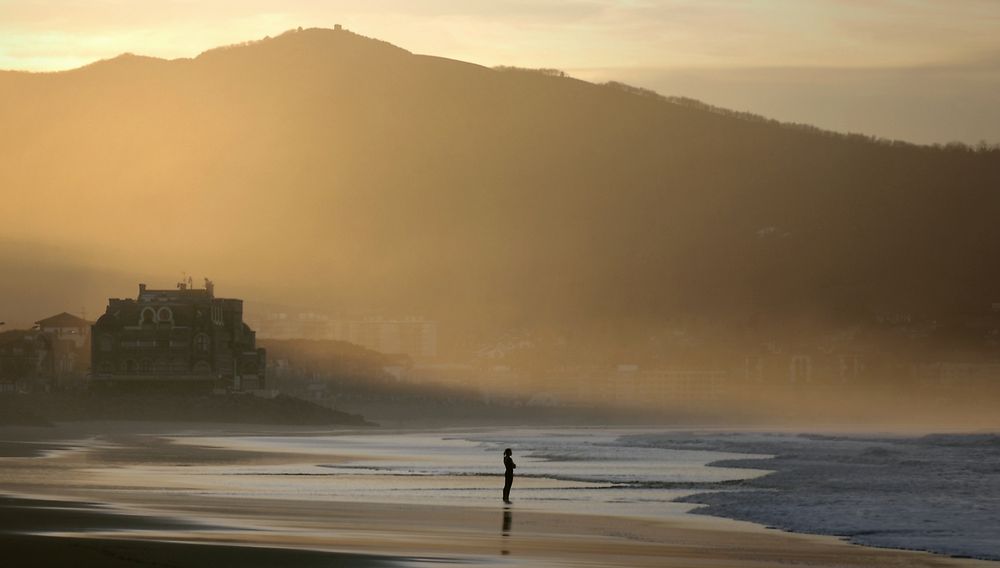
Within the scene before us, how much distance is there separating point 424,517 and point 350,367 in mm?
147130

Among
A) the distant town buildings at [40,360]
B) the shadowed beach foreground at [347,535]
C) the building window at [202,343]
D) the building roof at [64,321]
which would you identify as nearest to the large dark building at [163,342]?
the building window at [202,343]

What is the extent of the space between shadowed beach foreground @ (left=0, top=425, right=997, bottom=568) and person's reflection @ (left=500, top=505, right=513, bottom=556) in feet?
0.17

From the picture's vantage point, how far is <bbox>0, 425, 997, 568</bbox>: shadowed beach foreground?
88.0 ft

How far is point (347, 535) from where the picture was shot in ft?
100

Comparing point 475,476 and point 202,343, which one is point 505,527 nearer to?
point 475,476

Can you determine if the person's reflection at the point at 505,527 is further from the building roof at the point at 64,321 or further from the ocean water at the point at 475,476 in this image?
the building roof at the point at 64,321

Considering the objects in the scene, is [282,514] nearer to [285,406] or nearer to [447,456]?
[447,456]

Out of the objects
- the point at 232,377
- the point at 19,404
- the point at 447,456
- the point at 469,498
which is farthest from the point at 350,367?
the point at 469,498

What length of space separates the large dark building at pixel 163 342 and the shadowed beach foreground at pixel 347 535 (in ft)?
257

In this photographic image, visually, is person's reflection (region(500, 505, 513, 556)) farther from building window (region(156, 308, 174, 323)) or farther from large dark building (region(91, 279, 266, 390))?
building window (region(156, 308, 174, 323))

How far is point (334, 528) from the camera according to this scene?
31.8 m

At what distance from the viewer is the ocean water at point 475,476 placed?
4034 cm

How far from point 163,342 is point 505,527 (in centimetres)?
8996

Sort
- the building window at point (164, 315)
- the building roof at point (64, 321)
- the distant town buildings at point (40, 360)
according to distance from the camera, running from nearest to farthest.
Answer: the building window at point (164, 315) → the distant town buildings at point (40, 360) → the building roof at point (64, 321)
